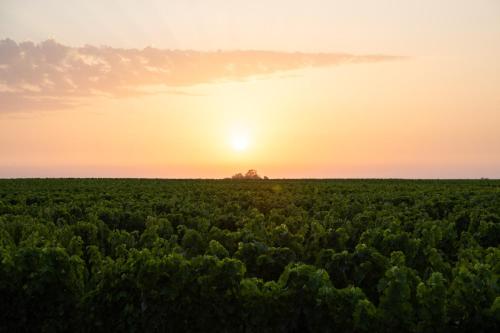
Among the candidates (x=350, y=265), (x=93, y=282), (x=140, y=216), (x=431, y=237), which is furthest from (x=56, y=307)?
(x=140, y=216)

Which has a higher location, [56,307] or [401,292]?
[401,292]

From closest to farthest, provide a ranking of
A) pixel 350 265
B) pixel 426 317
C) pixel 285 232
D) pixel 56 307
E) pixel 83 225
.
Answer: pixel 426 317, pixel 56 307, pixel 350 265, pixel 285 232, pixel 83 225

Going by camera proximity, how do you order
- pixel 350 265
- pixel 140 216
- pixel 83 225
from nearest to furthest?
pixel 350 265
pixel 83 225
pixel 140 216

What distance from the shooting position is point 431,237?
40.2ft

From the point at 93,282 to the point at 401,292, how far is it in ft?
15.1

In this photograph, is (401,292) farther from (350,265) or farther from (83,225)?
(83,225)

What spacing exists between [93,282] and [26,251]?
1138 millimetres

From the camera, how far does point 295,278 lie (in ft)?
27.1

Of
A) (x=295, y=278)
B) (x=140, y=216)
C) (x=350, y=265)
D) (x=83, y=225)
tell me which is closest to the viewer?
(x=295, y=278)

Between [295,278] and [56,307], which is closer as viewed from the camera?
[295,278]

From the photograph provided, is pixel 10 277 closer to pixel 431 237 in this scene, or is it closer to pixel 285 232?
pixel 285 232

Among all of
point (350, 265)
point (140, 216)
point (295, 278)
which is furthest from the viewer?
point (140, 216)

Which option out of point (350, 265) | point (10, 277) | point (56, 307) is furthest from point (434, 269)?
point (10, 277)

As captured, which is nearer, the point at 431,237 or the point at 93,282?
the point at 93,282
